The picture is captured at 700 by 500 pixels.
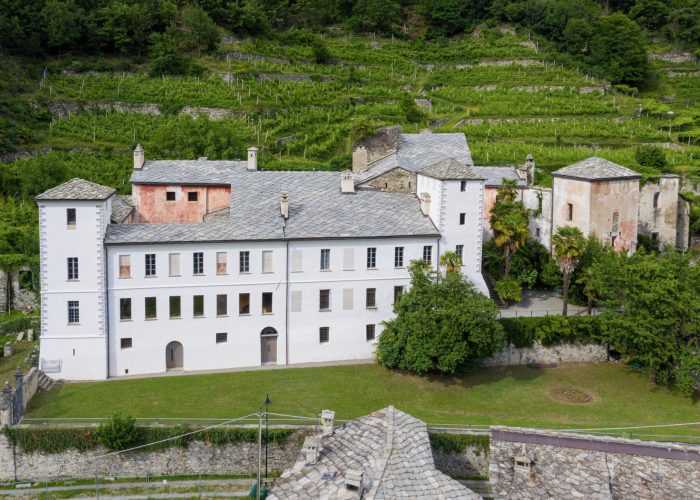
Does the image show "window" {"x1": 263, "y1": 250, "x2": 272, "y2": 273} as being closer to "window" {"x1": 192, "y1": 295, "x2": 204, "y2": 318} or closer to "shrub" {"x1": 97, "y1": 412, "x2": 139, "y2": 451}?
"window" {"x1": 192, "y1": 295, "x2": 204, "y2": 318}

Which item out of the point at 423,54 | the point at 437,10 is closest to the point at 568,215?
the point at 423,54

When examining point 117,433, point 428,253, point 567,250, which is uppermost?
point 567,250

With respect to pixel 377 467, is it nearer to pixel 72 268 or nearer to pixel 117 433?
pixel 117 433

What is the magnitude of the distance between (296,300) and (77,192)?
13.2 metres

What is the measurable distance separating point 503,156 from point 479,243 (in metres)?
27.8

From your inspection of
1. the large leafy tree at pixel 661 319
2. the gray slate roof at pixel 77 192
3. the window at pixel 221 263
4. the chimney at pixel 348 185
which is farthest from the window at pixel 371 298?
the gray slate roof at pixel 77 192

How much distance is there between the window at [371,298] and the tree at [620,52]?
71185mm

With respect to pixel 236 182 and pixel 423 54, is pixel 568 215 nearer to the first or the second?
pixel 236 182

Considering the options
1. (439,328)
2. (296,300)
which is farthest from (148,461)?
(439,328)

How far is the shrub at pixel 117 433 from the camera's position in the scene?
96.8 feet

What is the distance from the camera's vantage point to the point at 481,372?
131 feet

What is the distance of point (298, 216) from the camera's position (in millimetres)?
41000

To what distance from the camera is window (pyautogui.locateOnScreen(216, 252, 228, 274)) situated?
127ft

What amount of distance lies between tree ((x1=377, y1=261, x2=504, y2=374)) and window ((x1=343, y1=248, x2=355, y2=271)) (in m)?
3.77
